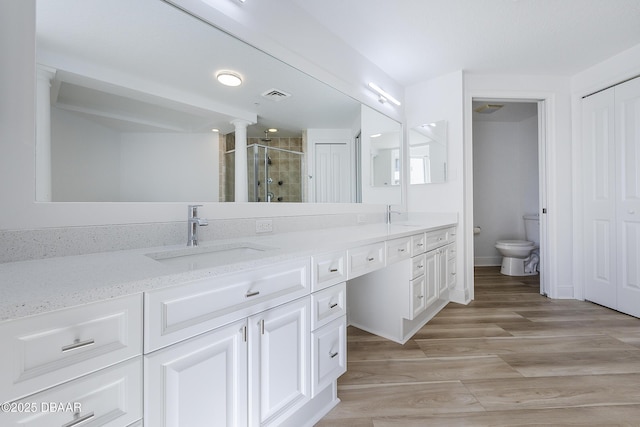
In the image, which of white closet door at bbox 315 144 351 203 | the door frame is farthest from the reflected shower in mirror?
white closet door at bbox 315 144 351 203

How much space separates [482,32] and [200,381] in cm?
285

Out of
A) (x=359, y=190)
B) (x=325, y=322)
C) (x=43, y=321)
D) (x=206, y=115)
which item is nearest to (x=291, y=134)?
(x=206, y=115)

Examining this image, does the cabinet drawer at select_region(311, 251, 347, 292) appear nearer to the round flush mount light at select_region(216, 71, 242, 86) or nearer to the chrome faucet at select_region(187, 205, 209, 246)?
the chrome faucet at select_region(187, 205, 209, 246)

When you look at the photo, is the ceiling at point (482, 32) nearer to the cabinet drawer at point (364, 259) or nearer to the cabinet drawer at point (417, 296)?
the cabinet drawer at point (364, 259)

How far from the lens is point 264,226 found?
1.66 m

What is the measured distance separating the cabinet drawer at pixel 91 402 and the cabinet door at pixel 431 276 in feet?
6.34

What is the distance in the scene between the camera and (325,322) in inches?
49.2

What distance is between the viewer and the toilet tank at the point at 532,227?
159 inches

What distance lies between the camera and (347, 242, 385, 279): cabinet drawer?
1.40m

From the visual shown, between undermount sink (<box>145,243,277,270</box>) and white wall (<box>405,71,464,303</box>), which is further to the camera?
white wall (<box>405,71,464,303</box>)

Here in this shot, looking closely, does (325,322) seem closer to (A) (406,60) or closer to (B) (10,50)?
(B) (10,50)

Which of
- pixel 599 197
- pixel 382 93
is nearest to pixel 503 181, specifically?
pixel 599 197

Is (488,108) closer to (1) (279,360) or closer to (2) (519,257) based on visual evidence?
(2) (519,257)

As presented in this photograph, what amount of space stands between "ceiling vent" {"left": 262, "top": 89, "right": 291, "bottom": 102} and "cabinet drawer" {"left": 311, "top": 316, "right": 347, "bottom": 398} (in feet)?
4.43
